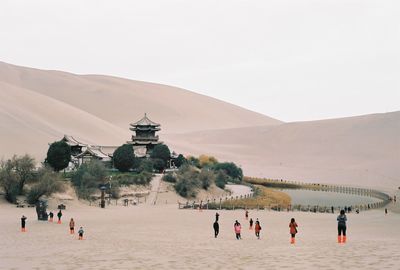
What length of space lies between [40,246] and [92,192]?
2711cm

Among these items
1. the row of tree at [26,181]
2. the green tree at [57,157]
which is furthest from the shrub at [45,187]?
the green tree at [57,157]

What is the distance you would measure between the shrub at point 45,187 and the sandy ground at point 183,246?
13.7 ft

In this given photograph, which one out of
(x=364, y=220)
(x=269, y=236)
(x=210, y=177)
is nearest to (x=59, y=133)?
(x=210, y=177)

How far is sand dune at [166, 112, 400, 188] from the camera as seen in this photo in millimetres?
96000

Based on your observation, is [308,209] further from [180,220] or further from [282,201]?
[180,220]

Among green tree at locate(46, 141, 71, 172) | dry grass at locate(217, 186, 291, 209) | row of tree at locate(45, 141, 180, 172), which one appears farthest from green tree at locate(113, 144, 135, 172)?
dry grass at locate(217, 186, 291, 209)

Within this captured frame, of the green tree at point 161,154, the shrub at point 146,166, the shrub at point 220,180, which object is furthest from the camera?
the green tree at point 161,154

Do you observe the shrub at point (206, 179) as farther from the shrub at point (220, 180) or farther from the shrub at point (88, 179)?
the shrub at point (88, 179)

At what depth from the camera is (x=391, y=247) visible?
18703mm

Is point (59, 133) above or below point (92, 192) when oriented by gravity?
above

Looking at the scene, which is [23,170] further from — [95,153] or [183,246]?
[95,153]

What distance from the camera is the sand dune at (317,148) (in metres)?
96.0

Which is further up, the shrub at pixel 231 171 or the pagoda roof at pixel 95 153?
the pagoda roof at pixel 95 153

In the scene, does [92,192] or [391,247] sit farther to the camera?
[92,192]
